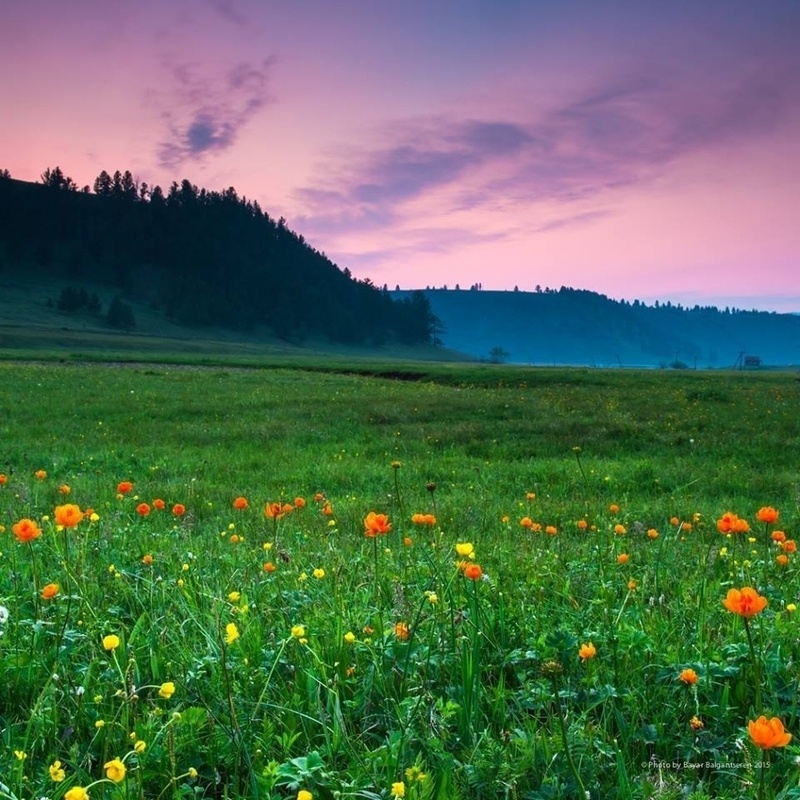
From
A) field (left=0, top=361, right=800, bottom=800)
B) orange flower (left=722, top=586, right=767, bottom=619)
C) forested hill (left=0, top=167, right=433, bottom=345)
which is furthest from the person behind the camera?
forested hill (left=0, top=167, right=433, bottom=345)

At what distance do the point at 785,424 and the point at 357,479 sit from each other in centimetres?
1163

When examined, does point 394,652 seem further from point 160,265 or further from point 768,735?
point 160,265

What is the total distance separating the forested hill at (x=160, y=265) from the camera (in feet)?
549

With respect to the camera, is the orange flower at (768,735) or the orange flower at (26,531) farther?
the orange flower at (26,531)

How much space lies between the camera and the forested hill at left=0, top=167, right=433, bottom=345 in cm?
16725

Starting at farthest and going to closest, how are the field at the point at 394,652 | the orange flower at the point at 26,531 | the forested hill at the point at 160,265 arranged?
the forested hill at the point at 160,265 → the orange flower at the point at 26,531 → the field at the point at 394,652

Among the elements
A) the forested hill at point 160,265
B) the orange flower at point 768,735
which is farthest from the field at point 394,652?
the forested hill at point 160,265

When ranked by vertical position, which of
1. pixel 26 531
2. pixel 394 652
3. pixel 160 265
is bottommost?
pixel 394 652

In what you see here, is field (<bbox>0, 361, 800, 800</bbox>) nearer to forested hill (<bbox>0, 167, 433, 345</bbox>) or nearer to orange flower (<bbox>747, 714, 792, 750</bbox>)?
orange flower (<bbox>747, 714, 792, 750</bbox>)

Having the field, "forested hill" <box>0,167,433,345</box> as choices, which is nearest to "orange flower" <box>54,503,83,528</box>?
the field

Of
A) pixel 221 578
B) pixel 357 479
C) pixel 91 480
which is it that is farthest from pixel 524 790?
pixel 91 480

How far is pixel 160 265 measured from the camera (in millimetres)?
187750

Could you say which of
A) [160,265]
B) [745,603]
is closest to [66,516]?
[745,603]

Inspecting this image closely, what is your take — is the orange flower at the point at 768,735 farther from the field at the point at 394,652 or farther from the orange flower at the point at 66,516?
the orange flower at the point at 66,516
